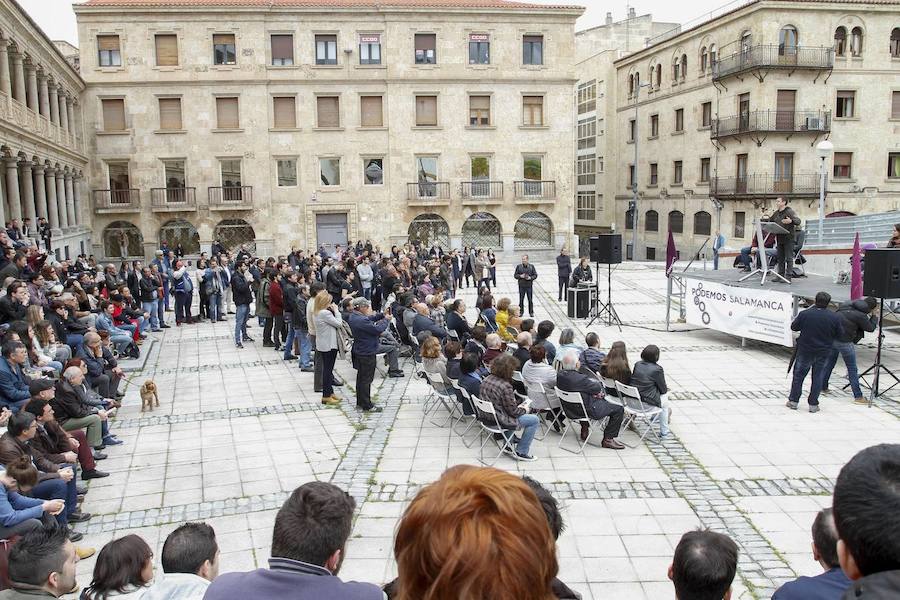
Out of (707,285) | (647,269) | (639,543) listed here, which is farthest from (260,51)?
(639,543)

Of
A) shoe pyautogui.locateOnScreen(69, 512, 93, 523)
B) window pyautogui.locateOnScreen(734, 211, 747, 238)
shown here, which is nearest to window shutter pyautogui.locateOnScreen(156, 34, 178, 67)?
window pyautogui.locateOnScreen(734, 211, 747, 238)

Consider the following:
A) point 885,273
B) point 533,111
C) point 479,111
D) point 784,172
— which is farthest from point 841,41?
point 885,273

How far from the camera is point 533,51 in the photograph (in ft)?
124

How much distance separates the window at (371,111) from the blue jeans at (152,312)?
20.7 meters

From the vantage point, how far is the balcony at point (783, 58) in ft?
117

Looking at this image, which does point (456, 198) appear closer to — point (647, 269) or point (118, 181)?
point (647, 269)

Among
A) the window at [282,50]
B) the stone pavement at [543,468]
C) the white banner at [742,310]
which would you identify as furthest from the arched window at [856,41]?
the stone pavement at [543,468]

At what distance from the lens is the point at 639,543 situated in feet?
22.4

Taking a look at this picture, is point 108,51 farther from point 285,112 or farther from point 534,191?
point 534,191

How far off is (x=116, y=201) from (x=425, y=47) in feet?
56.3

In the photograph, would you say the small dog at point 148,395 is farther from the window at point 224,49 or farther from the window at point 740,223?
the window at point 740,223

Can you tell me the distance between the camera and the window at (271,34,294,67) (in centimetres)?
3659

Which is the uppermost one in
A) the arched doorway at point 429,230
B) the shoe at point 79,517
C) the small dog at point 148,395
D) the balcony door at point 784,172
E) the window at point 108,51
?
the window at point 108,51

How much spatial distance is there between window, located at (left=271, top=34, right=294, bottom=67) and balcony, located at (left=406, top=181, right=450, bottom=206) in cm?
850
